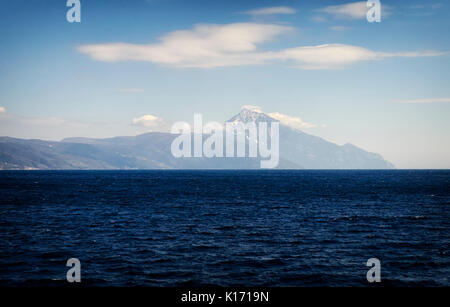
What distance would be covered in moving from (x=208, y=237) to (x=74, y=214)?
32.8 metres

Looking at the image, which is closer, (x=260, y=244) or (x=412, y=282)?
(x=412, y=282)

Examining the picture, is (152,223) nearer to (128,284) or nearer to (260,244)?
(260,244)

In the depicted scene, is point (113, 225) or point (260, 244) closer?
point (260, 244)

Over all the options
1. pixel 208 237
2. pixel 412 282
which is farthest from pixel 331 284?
pixel 208 237
